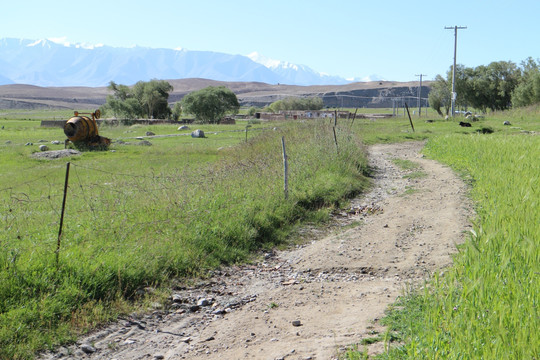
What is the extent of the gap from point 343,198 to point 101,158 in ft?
54.6

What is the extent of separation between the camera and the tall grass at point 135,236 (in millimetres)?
5887

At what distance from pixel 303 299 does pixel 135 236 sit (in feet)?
9.89

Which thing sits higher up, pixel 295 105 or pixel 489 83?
pixel 489 83

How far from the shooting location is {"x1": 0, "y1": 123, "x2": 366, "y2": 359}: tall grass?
5.89 m

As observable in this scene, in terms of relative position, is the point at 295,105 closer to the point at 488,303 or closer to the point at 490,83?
the point at 490,83

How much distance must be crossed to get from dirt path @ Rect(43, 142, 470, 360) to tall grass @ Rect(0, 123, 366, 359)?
18.5 inches

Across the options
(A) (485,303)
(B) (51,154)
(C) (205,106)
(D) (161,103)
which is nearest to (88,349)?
(A) (485,303)

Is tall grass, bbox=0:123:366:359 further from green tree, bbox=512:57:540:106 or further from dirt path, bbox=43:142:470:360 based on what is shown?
green tree, bbox=512:57:540:106

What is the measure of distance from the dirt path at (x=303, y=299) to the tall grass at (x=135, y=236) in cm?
47

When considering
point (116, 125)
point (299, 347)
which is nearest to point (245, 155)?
point (299, 347)

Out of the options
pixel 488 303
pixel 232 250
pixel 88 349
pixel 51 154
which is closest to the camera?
pixel 488 303

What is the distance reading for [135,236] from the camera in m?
8.03

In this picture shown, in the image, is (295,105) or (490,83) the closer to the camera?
(490,83)

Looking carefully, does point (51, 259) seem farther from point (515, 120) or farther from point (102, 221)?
point (515, 120)
